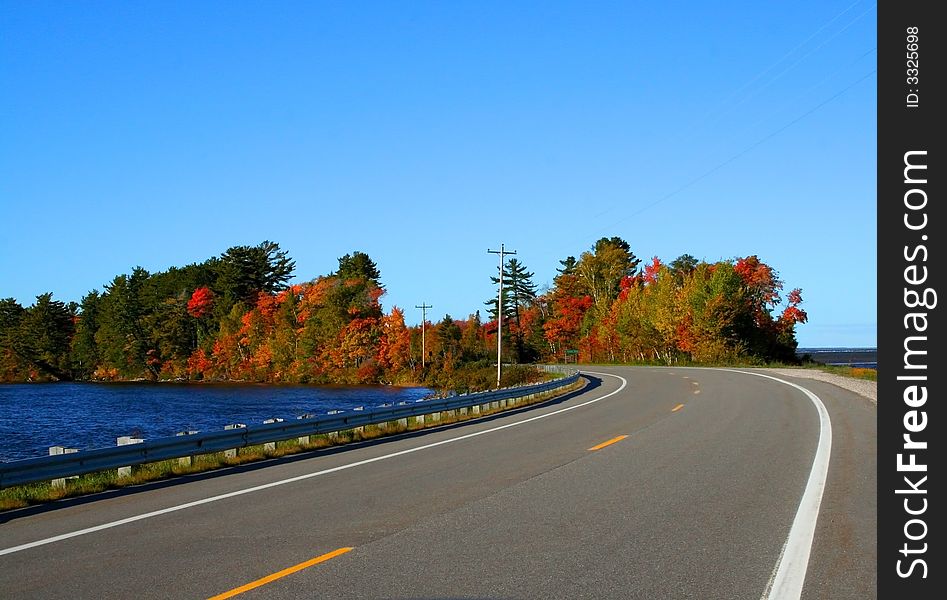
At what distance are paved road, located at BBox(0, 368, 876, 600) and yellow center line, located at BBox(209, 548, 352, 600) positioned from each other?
0.18 ft

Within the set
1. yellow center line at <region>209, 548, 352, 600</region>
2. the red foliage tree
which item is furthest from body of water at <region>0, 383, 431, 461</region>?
the red foliage tree

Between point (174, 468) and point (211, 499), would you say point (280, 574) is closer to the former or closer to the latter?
point (211, 499)

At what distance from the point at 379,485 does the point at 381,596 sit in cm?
574

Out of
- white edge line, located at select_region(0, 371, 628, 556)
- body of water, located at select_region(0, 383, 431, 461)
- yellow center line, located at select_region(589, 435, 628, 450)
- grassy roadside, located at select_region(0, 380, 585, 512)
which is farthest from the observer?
body of water, located at select_region(0, 383, 431, 461)

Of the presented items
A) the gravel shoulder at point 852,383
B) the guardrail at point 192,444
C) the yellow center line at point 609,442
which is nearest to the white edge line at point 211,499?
the guardrail at point 192,444

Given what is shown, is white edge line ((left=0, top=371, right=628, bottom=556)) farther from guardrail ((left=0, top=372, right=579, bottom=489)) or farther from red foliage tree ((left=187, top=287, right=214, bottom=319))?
red foliage tree ((left=187, top=287, right=214, bottom=319))

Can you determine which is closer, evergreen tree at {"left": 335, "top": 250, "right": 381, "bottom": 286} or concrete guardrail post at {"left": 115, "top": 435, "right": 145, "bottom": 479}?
concrete guardrail post at {"left": 115, "top": 435, "right": 145, "bottom": 479}

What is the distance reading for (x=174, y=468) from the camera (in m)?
14.5

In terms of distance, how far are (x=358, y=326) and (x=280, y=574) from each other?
96.7 meters

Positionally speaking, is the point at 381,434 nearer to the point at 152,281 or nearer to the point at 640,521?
the point at 640,521

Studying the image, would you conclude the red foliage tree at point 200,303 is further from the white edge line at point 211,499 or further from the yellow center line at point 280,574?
the yellow center line at point 280,574

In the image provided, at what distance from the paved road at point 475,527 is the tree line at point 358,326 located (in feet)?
193

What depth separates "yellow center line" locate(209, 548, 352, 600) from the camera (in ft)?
22.0

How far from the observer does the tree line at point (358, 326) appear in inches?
3482
